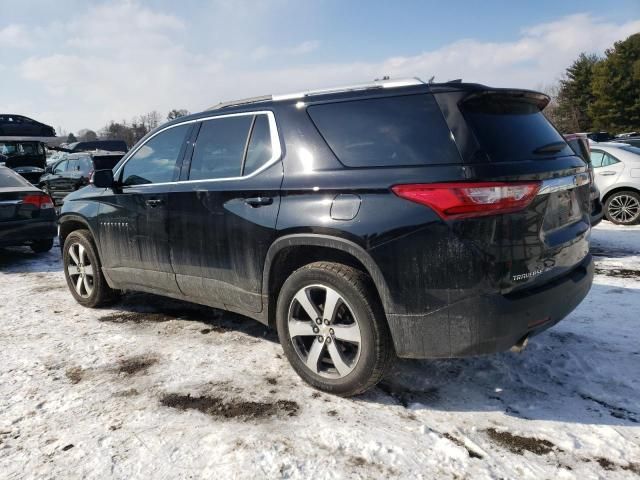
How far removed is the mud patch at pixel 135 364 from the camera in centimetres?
352

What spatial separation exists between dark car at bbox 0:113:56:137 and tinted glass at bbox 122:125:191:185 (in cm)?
2026

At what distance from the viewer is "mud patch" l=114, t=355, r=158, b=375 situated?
3.52 metres

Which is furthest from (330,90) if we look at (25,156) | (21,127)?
(21,127)

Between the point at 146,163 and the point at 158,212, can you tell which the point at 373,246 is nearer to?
the point at 158,212

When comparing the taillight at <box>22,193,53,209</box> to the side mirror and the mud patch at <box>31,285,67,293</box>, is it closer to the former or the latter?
the mud patch at <box>31,285,67,293</box>

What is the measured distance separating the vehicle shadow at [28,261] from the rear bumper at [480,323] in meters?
6.10

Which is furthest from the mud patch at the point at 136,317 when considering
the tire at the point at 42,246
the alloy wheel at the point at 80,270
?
the tire at the point at 42,246

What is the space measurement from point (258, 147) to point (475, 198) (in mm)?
1586

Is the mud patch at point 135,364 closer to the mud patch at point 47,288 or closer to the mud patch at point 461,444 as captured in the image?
the mud patch at point 461,444

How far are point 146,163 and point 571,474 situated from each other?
380 centimetres

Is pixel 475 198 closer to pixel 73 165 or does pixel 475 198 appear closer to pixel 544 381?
pixel 544 381

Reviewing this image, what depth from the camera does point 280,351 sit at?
379 cm

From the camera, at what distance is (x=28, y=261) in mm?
7875

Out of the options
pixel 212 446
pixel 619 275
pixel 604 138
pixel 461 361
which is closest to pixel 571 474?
pixel 461 361
